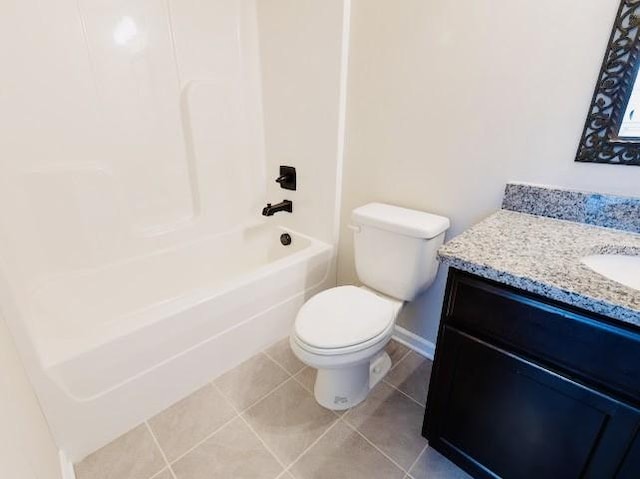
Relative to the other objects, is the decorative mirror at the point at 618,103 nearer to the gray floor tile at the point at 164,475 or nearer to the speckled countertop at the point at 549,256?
the speckled countertop at the point at 549,256

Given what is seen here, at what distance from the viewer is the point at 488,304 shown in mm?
849

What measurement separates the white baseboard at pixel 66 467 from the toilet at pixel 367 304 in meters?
0.84

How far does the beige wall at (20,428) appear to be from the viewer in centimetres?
66

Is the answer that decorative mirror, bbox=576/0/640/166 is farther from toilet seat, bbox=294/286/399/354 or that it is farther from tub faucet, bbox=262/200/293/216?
tub faucet, bbox=262/200/293/216

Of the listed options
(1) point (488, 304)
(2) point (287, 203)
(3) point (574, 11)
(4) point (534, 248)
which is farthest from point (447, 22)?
(2) point (287, 203)

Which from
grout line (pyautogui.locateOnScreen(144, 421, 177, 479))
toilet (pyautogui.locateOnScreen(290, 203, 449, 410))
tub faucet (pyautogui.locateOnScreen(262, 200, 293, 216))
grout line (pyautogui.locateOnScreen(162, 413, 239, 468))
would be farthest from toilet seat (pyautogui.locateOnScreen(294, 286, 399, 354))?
tub faucet (pyautogui.locateOnScreen(262, 200, 293, 216))

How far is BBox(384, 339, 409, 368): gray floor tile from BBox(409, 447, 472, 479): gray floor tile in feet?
1.54

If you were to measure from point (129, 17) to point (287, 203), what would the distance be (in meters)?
1.17

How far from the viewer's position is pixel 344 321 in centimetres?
125

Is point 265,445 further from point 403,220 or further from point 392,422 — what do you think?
point 403,220

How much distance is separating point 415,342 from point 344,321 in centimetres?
68

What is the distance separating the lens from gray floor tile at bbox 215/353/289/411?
144 cm

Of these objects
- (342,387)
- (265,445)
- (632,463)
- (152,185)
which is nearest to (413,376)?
(342,387)

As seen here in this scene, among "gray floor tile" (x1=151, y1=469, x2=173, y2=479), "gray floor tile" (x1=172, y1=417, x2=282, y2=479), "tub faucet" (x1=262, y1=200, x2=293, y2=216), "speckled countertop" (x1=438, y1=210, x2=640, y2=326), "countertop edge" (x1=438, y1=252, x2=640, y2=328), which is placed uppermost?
"speckled countertop" (x1=438, y1=210, x2=640, y2=326)
